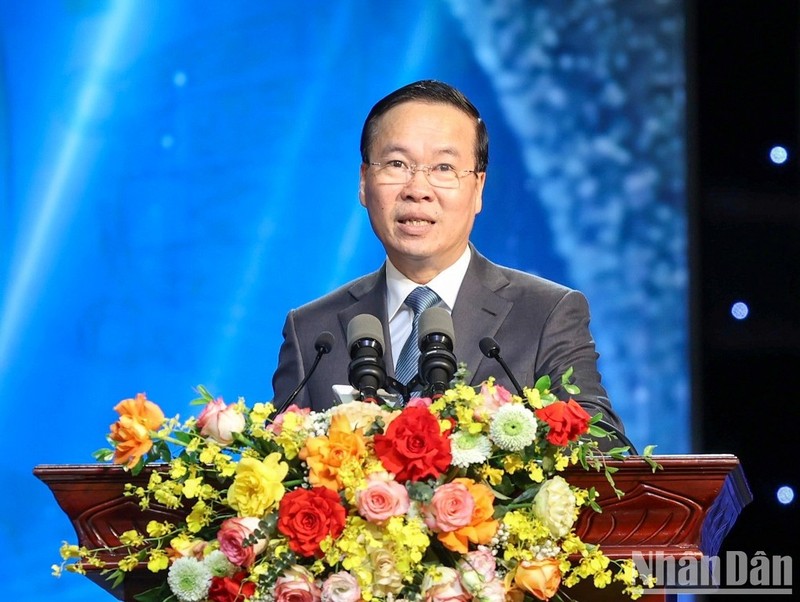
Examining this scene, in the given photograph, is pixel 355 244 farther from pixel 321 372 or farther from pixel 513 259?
pixel 321 372

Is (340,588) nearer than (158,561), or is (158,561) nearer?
(340,588)

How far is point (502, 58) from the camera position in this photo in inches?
160

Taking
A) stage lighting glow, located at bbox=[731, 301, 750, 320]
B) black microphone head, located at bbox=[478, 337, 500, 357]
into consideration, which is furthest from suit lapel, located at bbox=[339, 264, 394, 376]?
stage lighting glow, located at bbox=[731, 301, 750, 320]

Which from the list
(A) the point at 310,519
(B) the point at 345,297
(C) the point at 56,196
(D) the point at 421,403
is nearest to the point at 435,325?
(D) the point at 421,403

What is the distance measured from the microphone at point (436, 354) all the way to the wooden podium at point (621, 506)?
0.22 metres

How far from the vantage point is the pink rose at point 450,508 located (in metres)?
1.61

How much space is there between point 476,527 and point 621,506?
0.28m

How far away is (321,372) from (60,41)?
2.05 metres

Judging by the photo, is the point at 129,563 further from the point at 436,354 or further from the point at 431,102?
the point at 431,102

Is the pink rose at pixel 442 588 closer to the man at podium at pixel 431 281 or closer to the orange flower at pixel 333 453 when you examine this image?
the orange flower at pixel 333 453

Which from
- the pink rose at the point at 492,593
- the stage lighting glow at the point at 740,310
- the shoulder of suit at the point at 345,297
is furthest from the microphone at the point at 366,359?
the stage lighting glow at the point at 740,310

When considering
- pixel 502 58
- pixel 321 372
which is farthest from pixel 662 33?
pixel 321 372

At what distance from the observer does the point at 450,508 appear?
5.30 feet

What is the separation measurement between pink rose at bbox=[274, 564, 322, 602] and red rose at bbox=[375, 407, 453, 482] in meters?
0.17
